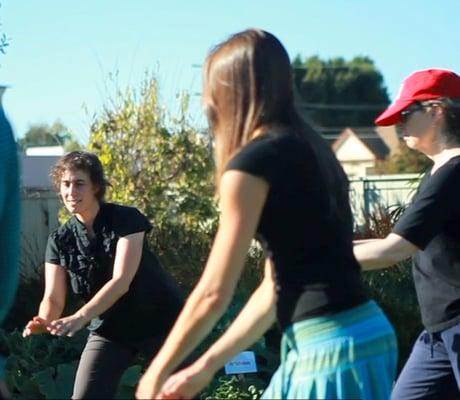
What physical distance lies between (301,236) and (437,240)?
1440 mm

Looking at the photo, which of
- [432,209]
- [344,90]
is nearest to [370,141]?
[344,90]

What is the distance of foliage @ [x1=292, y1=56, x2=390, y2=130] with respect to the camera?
3615 inches

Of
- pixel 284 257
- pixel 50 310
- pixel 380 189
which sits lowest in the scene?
pixel 380 189

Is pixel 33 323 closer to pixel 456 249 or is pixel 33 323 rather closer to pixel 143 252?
pixel 143 252

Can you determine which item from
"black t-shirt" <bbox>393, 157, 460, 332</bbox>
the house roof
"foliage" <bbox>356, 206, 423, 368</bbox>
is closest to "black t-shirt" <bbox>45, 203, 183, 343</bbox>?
"black t-shirt" <bbox>393, 157, 460, 332</bbox>

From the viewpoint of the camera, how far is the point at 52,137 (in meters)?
27.6

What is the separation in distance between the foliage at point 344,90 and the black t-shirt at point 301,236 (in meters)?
87.3

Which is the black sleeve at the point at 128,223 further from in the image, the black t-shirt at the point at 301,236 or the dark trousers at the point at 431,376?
the black t-shirt at the point at 301,236

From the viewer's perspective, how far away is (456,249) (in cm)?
449

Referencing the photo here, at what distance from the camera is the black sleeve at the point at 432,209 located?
4211 millimetres

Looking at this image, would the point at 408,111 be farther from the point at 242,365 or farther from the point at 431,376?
the point at 242,365

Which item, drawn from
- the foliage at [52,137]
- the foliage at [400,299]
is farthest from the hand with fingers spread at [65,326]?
the foliage at [400,299]

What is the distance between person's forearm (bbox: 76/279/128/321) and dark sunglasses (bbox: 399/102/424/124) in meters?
1.36

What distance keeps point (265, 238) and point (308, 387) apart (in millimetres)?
437
